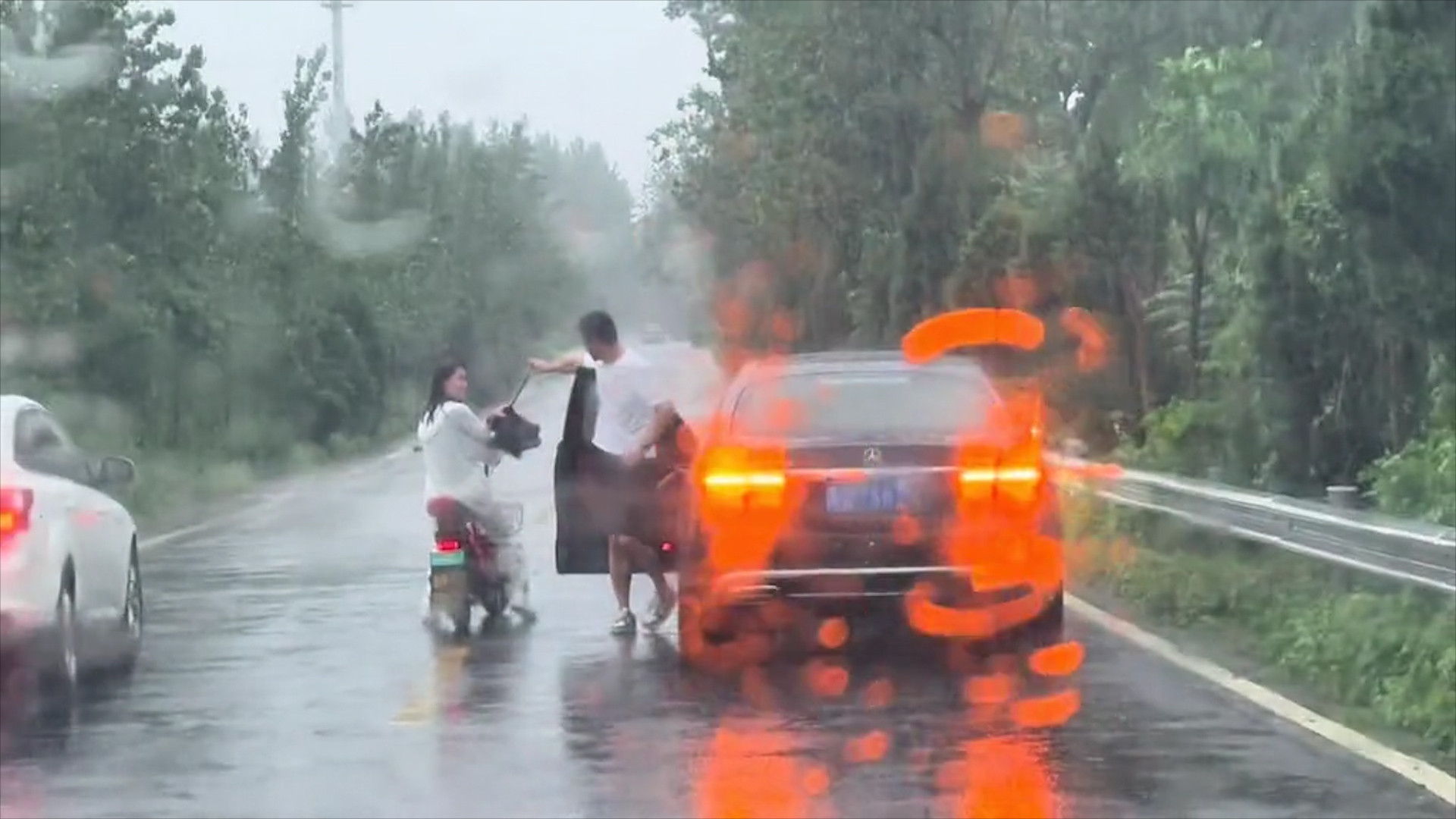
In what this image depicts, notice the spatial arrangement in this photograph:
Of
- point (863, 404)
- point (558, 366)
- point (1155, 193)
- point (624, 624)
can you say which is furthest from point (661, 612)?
point (1155, 193)

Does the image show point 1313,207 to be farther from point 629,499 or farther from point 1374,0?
point 629,499

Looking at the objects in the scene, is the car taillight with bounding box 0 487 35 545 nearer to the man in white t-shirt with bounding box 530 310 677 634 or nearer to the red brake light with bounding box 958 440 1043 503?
the man in white t-shirt with bounding box 530 310 677 634

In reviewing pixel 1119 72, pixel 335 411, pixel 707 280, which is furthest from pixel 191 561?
pixel 707 280

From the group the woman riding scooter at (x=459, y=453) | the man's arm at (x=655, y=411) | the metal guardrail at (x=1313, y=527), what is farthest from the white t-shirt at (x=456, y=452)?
the metal guardrail at (x=1313, y=527)

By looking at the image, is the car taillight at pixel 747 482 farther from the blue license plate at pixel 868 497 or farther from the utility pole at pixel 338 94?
the utility pole at pixel 338 94

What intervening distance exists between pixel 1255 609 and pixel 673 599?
339cm

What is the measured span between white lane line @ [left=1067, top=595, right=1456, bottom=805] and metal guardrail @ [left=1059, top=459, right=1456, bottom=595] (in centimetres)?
80

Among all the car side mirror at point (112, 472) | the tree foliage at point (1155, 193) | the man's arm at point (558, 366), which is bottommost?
the car side mirror at point (112, 472)

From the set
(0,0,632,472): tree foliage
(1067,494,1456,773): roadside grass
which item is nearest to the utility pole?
(0,0,632,472): tree foliage

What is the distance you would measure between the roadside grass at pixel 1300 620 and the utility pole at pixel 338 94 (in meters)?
47.2

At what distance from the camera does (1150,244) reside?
3059 centimetres

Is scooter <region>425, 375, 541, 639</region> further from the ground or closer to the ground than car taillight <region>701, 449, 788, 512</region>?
closer to the ground

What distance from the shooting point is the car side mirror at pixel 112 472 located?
46.6 feet

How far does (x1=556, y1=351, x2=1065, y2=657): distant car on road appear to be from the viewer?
12789 millimetres
